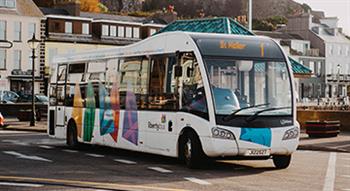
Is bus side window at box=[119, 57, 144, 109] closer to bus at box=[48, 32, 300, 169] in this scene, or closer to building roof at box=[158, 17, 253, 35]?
bus at box=[48, 32, 300, 169]

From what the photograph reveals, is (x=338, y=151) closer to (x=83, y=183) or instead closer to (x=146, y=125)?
(x=146, y=125)

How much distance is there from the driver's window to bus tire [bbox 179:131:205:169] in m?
0.56

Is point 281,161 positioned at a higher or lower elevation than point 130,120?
lower

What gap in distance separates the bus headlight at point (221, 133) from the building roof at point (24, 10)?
67743 mm

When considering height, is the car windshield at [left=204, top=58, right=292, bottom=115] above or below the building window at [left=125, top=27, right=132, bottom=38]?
below

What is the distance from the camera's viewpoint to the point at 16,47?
82812mm

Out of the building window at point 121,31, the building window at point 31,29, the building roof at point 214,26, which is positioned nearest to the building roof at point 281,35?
the building window at point 121,31

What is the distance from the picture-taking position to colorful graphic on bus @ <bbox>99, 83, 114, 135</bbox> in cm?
2231

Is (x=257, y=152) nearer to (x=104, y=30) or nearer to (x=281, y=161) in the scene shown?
(x=281, y=161)

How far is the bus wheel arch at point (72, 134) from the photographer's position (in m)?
24.6

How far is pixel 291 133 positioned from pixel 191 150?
2.28 m

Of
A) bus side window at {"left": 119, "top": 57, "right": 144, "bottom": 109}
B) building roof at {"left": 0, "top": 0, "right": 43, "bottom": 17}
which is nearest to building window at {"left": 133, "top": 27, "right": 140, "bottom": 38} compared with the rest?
building roof at {"left": 0, "top": 0, "right": 43, "bottom": 17}

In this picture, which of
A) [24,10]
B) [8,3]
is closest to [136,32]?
[24,10]

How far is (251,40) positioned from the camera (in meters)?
18.9
